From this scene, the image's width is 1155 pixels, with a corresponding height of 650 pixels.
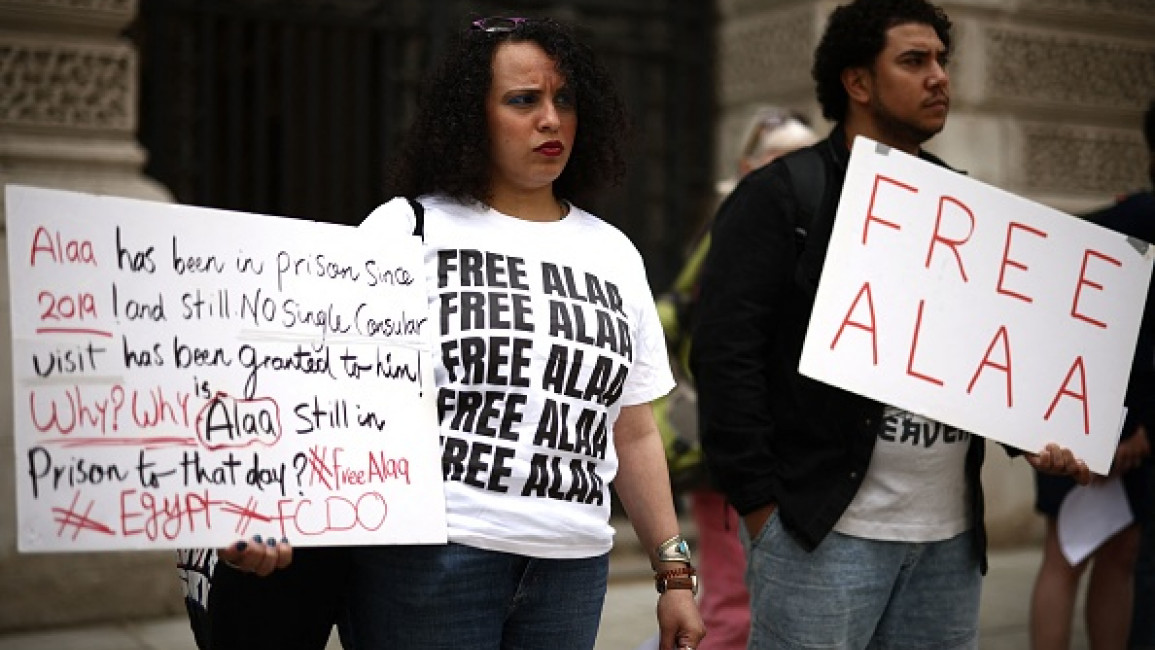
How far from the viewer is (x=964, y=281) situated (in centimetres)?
312

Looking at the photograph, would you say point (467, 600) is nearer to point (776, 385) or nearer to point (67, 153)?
point (776, 385)

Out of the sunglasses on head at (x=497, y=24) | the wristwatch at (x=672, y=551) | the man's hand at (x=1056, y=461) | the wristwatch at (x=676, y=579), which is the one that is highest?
the sunglasses on head at (x=497, y=24)

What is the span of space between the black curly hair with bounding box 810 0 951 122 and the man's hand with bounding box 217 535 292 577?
1.72 metres

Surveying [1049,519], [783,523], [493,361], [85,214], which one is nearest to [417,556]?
[493,361]

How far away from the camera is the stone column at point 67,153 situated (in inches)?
213

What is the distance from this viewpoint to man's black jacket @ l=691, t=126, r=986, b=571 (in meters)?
3.05

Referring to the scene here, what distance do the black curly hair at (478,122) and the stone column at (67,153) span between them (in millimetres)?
3138

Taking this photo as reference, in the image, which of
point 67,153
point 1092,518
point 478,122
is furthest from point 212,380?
point 67,153

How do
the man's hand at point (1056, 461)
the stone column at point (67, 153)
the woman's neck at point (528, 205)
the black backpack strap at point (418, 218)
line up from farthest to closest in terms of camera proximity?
the stone column at point (67, 153) → the man's hand at point (1056, 461) → the woman's neck at point (528, 205) → the black backpack strap at point (418, 218)

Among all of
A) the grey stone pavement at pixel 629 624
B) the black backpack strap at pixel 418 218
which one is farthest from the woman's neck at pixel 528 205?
the grey stone pavement at pixel 629 624

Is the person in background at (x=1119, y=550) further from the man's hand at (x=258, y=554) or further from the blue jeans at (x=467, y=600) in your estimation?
the man's hand at (x=258, y=554)

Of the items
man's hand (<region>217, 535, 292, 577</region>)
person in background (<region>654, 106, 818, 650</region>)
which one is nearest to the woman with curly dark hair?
man's hand (<region>217, 535, 292, 577</region>)

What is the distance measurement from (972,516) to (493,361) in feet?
4.15

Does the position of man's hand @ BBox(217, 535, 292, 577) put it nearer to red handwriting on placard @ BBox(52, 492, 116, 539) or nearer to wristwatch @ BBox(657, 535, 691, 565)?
red handwriting on placard @ BBox(52, 492, 116, 539)
